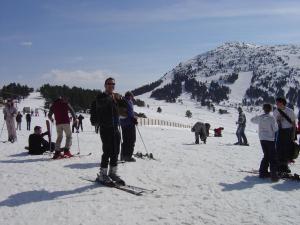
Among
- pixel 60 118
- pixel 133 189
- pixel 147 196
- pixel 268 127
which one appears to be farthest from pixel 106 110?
pixel 60 118

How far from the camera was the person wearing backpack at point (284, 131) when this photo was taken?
11.6m

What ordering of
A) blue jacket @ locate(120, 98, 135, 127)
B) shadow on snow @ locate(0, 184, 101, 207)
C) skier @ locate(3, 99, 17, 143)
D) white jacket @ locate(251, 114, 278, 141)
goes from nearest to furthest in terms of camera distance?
shadow on snow @ locate(0, 184, 101, 207)
white jacket @ locate(251, 114, 278, 141)
blue jacket @ locate(120, 98, 135, 127)
skier @ locate(3, 99, 17, 143)

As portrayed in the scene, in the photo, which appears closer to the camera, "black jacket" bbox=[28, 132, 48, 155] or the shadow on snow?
the shadow on snow

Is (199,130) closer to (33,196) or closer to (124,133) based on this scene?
(124,133)

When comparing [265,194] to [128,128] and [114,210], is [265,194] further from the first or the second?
[128,128]

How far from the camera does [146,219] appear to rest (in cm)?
Result: 724

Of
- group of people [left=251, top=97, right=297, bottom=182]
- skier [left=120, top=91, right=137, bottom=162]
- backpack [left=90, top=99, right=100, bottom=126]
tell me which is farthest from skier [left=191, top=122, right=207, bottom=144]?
backpack [left=90, top=99, right=100, bottom=126]

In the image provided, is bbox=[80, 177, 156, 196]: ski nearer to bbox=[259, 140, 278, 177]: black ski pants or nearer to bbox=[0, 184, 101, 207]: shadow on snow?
bbox=[0, 184, 101, 207]: shadow on snow

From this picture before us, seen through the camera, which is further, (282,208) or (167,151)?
(167,151)

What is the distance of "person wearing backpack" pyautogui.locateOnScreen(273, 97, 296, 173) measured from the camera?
457 inches

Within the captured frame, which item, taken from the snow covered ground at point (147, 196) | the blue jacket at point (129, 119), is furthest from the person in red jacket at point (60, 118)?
the blue jacket at point (129, 119)

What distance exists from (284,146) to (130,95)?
4667 millimetres

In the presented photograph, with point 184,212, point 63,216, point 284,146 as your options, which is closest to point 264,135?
point 284,146

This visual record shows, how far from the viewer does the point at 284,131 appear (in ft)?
38.9
